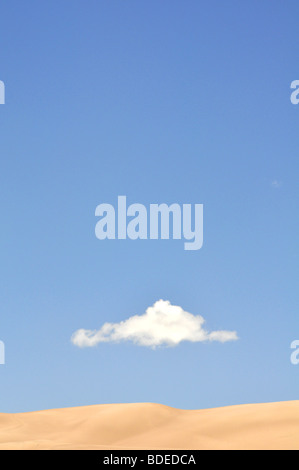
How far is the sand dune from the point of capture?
26.4 metres

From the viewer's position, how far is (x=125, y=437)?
100 feet

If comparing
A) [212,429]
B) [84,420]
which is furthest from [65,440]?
[212,429]

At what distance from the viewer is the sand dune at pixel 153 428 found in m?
26.4

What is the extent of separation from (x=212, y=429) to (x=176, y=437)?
1.95m

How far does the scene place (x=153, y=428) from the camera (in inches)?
1240

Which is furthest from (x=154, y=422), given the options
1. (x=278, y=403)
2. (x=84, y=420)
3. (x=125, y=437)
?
(x=278, y=403)
